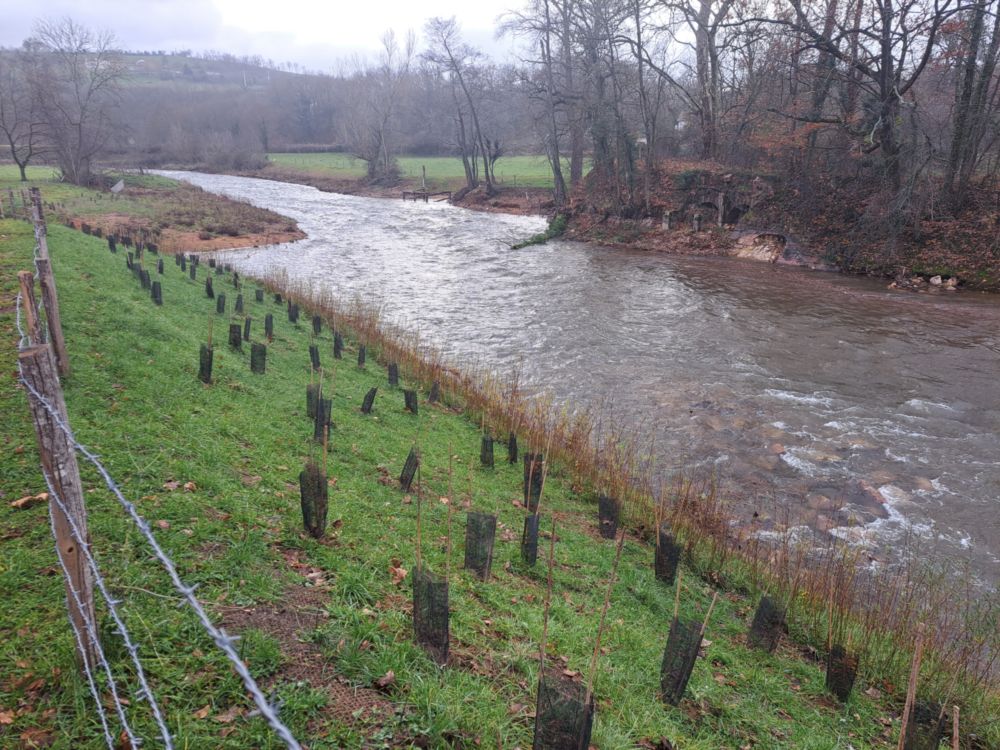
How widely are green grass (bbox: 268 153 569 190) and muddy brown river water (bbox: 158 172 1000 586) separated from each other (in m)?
28.4

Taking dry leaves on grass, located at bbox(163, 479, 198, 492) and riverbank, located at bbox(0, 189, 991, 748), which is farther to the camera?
dry leaves on grass, located at bbox(163, 479, 198, 492)

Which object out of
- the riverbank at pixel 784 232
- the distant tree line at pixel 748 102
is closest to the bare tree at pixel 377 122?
the distant tree line at pixel 748 102

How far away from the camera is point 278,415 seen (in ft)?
26.9

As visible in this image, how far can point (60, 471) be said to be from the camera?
2.99 meters

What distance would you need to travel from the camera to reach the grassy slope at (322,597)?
11.4ft

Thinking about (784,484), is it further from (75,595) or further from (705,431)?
(75,595)

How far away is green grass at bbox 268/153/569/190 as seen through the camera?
186ft

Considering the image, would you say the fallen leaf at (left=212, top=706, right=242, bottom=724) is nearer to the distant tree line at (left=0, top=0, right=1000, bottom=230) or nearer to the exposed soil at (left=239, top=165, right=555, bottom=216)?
the distant tree line at (left=0, top=0, right=1000, bottom=230)

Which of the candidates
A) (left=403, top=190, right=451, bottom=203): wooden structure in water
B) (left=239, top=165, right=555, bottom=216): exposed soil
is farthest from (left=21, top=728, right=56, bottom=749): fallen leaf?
(left=403, top=190, right=451, bottom=203): wooden structure in water

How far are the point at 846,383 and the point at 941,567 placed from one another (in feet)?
23.5

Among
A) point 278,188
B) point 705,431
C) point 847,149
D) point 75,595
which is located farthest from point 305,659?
point 278,188

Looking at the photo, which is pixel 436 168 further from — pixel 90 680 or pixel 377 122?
pixel 90 680

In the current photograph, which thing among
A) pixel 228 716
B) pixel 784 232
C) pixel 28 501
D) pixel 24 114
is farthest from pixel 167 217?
pixel 228 716

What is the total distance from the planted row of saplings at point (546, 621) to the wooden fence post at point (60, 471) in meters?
1.81
